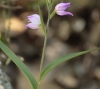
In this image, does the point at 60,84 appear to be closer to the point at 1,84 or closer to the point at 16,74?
the point at 16,74

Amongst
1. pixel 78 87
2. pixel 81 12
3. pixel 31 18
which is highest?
pixel 31 18

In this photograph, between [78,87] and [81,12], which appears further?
[81,12]

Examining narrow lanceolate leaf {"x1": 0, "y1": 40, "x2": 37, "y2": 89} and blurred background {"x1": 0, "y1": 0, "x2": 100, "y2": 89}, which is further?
blurred background {"x1": 0, "y1": 0, "x2": 100, "y2": 89}

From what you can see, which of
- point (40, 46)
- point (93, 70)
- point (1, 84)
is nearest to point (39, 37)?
point (40, 46)

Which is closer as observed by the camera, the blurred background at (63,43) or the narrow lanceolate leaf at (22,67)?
the narrow lanceolate leaf at (22,67)

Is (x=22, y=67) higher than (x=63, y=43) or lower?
higher

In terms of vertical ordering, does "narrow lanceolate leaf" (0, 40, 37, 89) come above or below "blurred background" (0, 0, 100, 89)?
above

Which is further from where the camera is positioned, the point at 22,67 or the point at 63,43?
the point at 63,43

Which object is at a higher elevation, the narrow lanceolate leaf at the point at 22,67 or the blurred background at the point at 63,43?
the narrow lanceolate leaf at the point at 22,67
